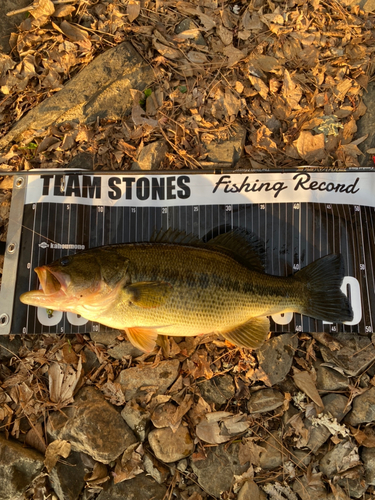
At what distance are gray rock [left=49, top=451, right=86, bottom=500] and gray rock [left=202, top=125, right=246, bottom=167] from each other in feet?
12.1

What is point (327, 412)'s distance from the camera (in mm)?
3531

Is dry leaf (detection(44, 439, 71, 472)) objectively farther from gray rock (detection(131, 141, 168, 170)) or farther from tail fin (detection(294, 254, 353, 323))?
gray rock (detection(131, 141, 168, 170))

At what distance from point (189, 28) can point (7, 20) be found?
2.35 m

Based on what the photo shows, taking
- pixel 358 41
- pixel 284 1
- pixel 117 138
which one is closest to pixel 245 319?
pixel 117 138

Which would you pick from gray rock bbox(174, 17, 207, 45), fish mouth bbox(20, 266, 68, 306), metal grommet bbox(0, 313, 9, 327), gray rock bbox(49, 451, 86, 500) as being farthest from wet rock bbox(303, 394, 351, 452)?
gray rock bbox(174, 17, 207, 45)

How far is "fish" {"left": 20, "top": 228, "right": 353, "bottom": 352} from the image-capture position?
2.96 m

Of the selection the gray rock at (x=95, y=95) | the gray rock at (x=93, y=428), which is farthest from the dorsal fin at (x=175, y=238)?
the gray rock at (x=93, y=428)

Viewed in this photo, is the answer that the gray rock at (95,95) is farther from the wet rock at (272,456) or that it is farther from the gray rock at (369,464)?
the gray rock at (369,464)

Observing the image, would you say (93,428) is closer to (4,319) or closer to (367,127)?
(4,319)

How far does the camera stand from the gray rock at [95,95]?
3.95 m

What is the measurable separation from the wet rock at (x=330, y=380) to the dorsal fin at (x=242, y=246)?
1.40 meters

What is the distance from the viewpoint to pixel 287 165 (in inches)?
156

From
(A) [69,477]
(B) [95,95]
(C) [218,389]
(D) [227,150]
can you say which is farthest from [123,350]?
(B) [95,95]

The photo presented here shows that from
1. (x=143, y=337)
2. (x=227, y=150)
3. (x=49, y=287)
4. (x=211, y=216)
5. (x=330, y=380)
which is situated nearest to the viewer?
(x=49, y=287)
